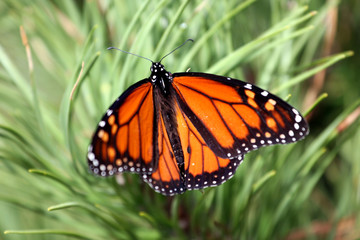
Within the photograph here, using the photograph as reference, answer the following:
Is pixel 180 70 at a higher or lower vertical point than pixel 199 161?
higher

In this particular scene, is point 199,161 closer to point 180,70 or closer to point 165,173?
point 165,173

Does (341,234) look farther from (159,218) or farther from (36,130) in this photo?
(36,130)

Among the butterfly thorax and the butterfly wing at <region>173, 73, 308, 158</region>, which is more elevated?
the butterfly thorax

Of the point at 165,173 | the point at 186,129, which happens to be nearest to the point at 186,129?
the point at 186,129

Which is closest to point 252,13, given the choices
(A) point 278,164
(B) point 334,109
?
(B) point 334,109
